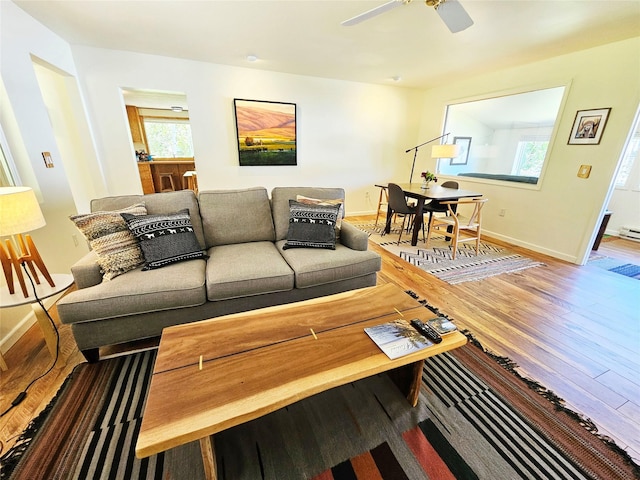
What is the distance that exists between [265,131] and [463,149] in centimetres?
362

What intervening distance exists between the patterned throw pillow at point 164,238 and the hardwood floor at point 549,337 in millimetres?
756

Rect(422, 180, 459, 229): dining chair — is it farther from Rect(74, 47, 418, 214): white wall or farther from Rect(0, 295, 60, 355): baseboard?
Rect(0, 295, 60, 355): baseboard

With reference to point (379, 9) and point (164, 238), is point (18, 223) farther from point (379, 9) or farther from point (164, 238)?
point (379, 9)

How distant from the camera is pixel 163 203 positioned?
2.06 m

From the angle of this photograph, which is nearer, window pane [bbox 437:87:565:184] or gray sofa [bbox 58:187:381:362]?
gray sofa [bbox 58:187:381:362]

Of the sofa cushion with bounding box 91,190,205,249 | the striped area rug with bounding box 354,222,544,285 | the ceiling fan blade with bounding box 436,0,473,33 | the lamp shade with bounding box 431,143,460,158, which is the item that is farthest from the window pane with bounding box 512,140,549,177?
the sofa cushion with bounding box 91,190,205,249

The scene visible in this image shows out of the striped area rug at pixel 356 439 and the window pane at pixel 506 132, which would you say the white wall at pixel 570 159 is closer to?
the window pane at pixel 506 132

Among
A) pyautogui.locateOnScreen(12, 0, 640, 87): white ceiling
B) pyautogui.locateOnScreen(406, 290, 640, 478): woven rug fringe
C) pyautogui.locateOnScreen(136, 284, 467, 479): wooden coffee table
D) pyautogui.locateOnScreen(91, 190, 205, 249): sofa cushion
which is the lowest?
pyautogui.locateOnScreen(406, 290, 640, 478): woven rug fringe

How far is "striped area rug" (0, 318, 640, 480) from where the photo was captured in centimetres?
106

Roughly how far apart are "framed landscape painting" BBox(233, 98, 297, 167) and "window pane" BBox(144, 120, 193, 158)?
3543 millimetres

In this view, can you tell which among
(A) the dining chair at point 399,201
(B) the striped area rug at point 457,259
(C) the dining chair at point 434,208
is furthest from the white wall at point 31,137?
(C) the dining chair at point 434,208

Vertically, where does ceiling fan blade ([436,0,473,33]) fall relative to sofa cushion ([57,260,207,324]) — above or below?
above

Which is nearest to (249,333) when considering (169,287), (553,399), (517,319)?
(169,287)

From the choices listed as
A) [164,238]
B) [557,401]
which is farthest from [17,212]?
[557,401]
